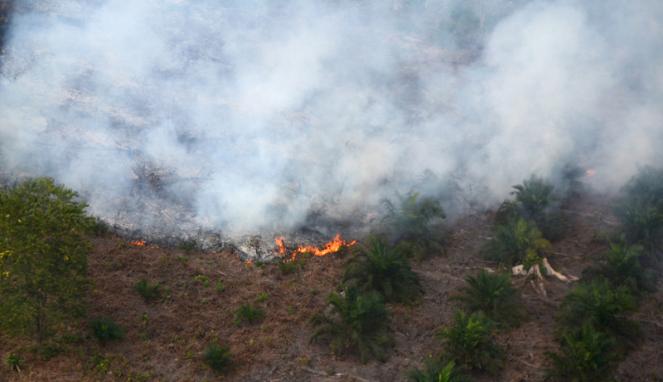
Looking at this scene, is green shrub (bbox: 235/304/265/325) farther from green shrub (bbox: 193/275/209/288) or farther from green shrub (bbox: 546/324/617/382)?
green shrub (bbox: 546/324/617/382)

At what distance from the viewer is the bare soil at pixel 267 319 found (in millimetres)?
11133

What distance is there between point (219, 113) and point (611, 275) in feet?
39.6

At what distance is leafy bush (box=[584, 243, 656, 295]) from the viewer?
1278 centimetres

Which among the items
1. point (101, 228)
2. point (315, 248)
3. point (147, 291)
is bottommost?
point (147, 291)

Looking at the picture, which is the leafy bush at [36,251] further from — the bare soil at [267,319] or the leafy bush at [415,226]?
the leafy bush at [415,226]

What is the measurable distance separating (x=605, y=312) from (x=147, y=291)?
959 centimetres

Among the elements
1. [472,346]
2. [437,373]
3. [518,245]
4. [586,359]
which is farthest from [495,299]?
[437,373]

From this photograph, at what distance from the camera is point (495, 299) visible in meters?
12.1

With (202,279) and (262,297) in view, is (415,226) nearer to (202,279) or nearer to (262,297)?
(262,297)

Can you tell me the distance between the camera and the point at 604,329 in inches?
438

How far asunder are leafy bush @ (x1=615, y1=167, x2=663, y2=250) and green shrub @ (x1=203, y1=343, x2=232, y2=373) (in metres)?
10.2

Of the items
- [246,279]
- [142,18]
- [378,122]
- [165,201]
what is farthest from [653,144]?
[142,18]

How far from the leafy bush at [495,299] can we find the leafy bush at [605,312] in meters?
1.12

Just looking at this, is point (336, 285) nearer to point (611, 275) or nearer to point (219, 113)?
point (611, 275)
